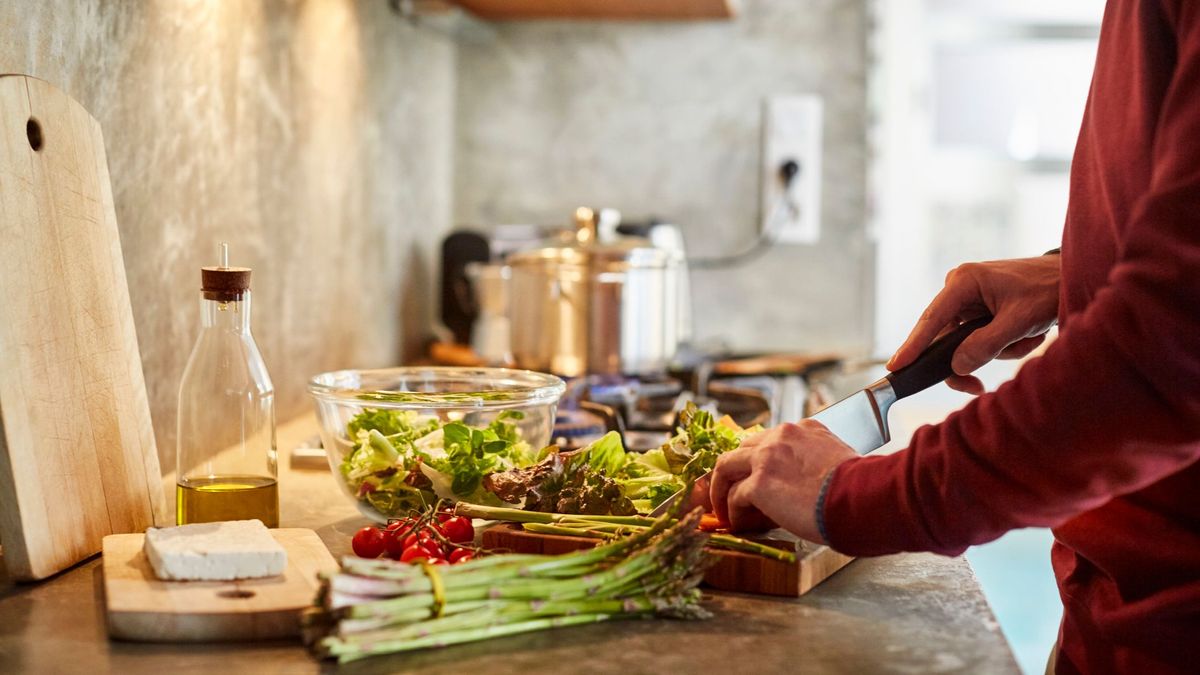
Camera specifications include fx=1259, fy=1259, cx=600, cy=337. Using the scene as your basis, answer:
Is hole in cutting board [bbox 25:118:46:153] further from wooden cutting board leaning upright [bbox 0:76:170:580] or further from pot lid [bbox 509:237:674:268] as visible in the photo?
pot lid [bbox 509:237:674:268]

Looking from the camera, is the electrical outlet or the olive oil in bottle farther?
the electrical outlet

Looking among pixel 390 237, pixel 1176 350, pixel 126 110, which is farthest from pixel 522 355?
pixel 1176 350

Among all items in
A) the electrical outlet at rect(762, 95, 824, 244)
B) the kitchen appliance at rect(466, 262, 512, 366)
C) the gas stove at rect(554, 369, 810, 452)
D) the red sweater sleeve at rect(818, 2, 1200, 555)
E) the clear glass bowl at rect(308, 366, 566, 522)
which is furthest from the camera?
the electrical outlet at rect(762, 95, 824, 244)

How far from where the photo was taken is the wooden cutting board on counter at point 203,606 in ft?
3.01

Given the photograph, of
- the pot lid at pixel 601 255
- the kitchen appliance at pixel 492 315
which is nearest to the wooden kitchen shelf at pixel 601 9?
the kitchen appliance at pixel 492 315

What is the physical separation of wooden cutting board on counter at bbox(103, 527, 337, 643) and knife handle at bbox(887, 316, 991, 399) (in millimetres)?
544

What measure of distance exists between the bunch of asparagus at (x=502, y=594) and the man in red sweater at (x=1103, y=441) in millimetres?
99

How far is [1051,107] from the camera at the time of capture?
3.63 m

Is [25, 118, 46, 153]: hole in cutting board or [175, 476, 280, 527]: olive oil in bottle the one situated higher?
[25, 118, 46, 153]: hole in cutting board

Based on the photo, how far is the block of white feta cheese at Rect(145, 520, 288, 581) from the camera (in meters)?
0.98

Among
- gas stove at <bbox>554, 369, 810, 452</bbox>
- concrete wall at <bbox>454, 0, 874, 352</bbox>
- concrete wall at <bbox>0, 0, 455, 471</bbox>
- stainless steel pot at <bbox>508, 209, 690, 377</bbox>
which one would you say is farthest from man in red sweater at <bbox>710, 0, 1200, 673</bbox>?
concrete wall at <bbox>454, 0, 874, 352</bbox>

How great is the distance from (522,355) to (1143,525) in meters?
1.37

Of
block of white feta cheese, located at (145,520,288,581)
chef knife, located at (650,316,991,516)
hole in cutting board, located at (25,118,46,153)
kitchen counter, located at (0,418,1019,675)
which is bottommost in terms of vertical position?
kitchen counter, located at (0,418,1019,675)

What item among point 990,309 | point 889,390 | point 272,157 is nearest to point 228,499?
point 889,390
